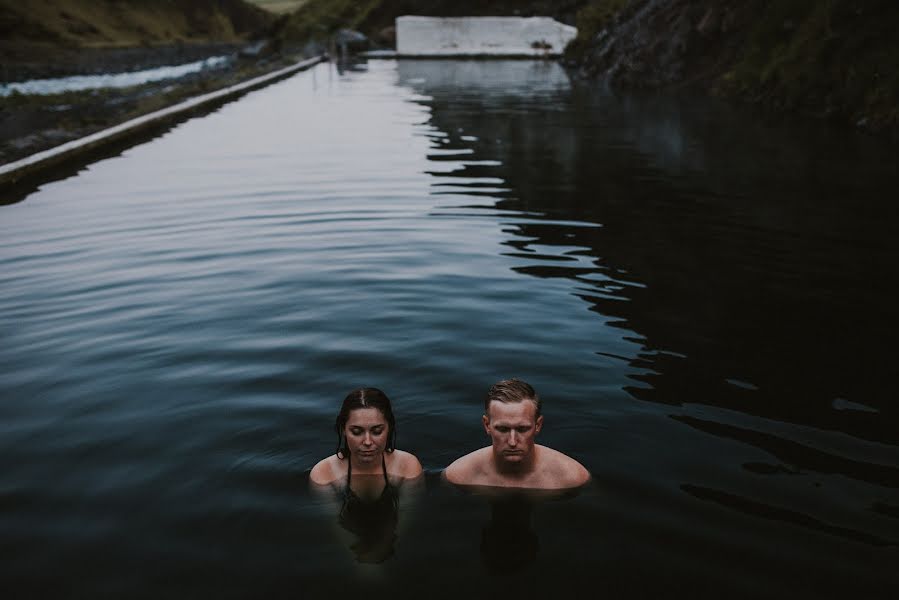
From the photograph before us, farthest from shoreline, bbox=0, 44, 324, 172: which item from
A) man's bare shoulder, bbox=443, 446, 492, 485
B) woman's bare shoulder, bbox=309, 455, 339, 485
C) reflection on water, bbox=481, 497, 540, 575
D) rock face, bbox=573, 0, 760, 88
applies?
rock face, bbox=573, 0, 760, 88

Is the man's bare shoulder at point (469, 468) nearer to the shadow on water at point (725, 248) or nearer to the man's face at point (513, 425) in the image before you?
the man's face at point (513, 425)

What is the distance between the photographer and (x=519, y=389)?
13.1ft

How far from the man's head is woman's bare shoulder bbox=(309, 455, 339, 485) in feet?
3.21

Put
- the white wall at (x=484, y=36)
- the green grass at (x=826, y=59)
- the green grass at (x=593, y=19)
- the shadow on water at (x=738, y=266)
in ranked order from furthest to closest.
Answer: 1. the white wall at (x=484, y=36)
2. the green grass at (x=593, y=19)
3. the green grass at (x=826, y=59)
4. the shadow on water at (x=738, y=266)

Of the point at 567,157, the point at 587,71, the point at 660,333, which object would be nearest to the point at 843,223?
the point at 660,333

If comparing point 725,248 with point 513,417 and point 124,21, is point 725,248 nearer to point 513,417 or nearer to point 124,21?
point 513,417

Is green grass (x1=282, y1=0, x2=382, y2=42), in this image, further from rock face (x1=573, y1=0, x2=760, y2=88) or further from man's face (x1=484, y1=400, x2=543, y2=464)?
man's face (x1=484, y1=400, x2=543, y2=464)

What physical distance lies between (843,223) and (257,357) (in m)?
7.72

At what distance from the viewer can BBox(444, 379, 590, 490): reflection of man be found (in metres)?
3.97

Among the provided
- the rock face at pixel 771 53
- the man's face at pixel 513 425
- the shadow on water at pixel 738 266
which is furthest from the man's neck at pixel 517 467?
the rock face at pixel 771 53

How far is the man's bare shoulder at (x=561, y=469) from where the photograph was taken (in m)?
4.41

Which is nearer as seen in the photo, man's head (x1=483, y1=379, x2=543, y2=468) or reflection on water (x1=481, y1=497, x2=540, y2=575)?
reflection on water (x1=481, y1=497, x2=540, y2=575)

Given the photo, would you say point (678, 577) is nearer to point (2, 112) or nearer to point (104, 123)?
point (104, 123)

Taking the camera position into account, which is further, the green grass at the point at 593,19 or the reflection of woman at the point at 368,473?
the green grass at the point at 593,19
